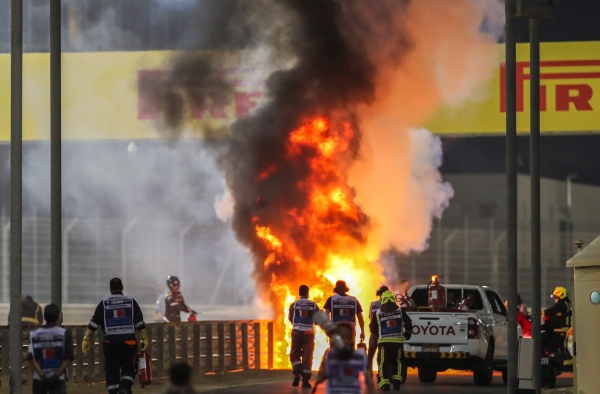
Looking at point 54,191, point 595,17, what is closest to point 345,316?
point 54,191

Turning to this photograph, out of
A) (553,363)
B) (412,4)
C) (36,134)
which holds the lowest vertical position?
(553,363)

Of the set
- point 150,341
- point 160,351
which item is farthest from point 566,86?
point 150,341

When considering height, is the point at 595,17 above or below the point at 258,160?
above

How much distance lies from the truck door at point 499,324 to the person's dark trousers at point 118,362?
8.47 m

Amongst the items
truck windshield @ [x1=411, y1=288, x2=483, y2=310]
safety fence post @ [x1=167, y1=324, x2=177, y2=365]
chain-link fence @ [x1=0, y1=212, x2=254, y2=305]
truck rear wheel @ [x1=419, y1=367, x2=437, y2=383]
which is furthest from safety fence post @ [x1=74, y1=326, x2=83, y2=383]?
chain-link fence @ [x1=0, y1=212, x2=254, y2=305]

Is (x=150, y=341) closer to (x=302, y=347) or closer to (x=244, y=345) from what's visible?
(x=302, y=347)

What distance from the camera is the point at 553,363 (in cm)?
2241

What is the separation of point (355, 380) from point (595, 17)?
26.7 m

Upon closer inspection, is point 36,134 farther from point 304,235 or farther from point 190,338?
point 190,338

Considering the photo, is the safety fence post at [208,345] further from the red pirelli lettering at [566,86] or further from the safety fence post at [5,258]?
the safety fence post at [5,258]

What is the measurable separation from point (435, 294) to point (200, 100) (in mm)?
12838

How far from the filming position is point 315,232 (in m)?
28.0

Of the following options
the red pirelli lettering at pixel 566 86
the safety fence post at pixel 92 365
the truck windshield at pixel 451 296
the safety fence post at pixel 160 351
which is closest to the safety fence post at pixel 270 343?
the truck windshield at pixel 451 296

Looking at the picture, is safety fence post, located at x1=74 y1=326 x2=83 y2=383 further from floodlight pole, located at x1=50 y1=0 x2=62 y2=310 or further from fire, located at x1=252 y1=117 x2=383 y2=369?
fire, located at x1=252 y1=117 x2=383 y2=369
